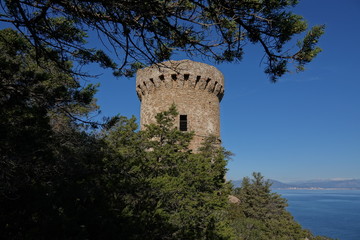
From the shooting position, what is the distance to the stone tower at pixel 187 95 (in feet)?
40.1

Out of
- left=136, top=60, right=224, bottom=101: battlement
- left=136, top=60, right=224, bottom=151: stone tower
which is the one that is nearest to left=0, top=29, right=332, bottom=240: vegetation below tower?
left=136, top=60, right=224, bottom=151: stone tower

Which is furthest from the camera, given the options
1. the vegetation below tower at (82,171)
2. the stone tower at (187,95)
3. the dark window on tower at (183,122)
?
the dark window on tower at (183,122)

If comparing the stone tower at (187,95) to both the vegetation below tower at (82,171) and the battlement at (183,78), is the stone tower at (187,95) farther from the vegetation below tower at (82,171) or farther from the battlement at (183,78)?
the vegetation below tower at (82,171)

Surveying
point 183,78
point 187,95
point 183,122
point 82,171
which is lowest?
point 82,171

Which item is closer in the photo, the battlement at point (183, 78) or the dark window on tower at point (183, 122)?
the battlement at point (183, 78)

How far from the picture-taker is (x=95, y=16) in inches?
128

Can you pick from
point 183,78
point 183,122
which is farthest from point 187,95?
point 183,122

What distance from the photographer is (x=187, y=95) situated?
40.5ft

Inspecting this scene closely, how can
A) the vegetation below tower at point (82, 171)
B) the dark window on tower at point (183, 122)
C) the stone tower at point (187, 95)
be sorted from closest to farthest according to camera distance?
the vegetation below tower at point (82, 171), the stone tower at point (187, 95), the dark window on tower at point (183, 122)

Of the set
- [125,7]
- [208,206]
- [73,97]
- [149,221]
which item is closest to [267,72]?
[125,7]

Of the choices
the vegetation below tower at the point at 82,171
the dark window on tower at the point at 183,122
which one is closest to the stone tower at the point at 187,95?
the dark window on tower at the point at 183,122

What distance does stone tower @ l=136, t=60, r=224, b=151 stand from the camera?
1223 cm

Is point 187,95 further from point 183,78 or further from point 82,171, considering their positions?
point 82,171

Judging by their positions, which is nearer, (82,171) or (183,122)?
(82,171)
